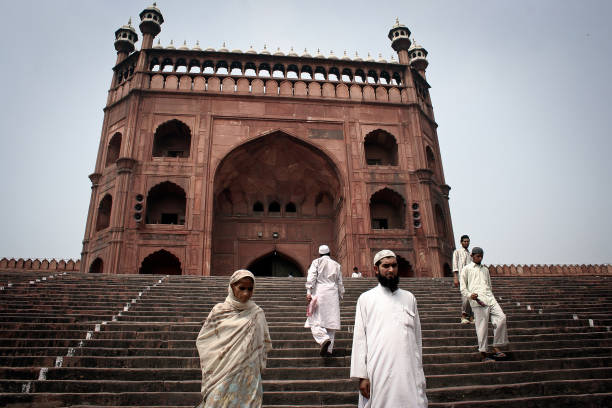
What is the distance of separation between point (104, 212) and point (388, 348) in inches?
650

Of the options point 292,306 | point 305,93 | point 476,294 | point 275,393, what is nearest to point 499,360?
point 476,294

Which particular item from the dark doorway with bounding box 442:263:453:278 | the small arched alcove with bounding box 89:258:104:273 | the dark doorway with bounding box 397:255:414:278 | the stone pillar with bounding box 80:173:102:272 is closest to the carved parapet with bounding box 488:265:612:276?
the dark doorway with bounding box 442:263:453:278

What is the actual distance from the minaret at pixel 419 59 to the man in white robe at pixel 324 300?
17798 millimetres

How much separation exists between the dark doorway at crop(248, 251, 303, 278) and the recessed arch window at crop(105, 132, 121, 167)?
7131mm

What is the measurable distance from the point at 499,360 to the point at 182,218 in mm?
13978

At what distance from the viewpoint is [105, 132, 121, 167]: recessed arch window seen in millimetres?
17359

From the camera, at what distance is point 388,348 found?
2652 millimetres

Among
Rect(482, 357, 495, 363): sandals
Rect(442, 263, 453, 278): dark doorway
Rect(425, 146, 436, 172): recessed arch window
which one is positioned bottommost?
Rect(482, 357, 495, 363): sandals

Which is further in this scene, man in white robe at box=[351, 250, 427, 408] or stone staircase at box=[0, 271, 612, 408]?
stone staircase at box=[0, 271, 612, 408]

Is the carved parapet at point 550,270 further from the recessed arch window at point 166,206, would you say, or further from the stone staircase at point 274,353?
the recessed arch window at point 166,206

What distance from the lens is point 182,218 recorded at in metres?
17.0

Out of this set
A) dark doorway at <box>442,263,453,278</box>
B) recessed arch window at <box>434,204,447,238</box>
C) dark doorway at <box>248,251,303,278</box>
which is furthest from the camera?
dark doorway at <box>248,251,303,278</box>

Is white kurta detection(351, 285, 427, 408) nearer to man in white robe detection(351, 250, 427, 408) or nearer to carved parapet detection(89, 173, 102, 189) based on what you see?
man in white robe detection(351, 250, 427, 408)

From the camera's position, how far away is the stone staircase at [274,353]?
4105 millimetres
